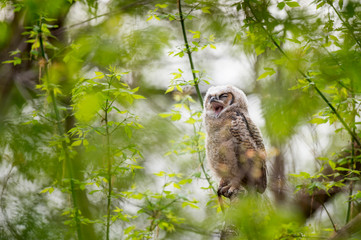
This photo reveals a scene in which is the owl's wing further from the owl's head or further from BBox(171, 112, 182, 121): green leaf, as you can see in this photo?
BBox(171, 112, 182, 121): green leaf

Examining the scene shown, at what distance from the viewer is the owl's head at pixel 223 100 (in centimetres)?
186

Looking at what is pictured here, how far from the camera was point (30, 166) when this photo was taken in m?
2.92

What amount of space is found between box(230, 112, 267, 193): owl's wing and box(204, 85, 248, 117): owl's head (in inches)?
2.2

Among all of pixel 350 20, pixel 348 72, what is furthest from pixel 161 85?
pixel 348 72

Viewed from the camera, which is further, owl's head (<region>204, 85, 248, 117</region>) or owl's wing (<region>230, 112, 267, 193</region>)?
owl's head (<region>204, 85, 248, 117</region>)

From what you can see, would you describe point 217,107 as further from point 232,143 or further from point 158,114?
point 158,114

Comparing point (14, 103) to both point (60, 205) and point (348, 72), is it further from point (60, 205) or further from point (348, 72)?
point (348, 72)

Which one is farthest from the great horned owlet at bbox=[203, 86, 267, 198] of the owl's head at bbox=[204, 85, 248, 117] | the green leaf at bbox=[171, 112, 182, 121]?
the green leaf at bbox=[171, 112, 182, 121]

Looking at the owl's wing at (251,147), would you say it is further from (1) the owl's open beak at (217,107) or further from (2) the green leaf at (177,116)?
(2) the green leaf at (177,116)

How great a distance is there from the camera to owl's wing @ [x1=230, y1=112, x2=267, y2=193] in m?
1.74

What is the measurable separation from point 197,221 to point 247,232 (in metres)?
2.28

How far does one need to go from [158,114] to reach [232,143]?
775 millimetres

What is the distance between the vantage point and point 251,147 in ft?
5.88

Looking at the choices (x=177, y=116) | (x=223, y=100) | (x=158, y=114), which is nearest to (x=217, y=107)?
(x=223, y=100)
